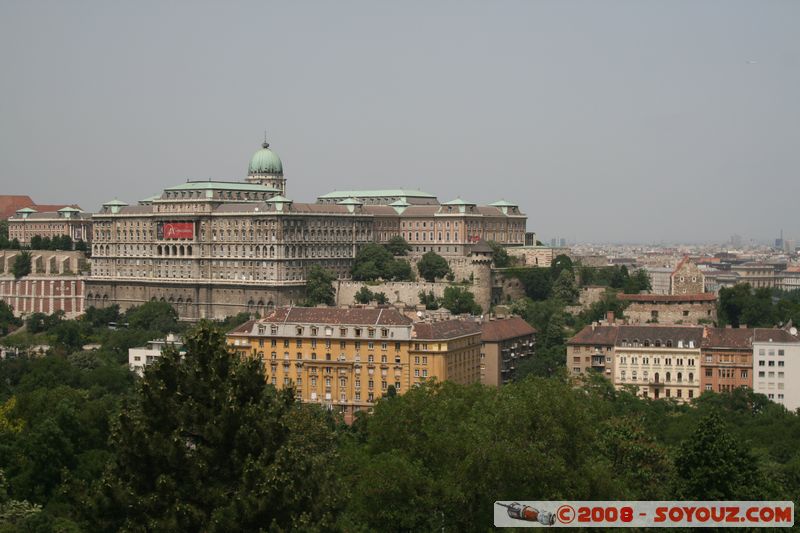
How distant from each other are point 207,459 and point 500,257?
3535 inches

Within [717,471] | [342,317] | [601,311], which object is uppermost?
[342,317]

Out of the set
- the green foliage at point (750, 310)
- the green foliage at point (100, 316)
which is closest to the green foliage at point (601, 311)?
the green foliage at point (750, 310)

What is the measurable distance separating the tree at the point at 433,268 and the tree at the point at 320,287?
868cm

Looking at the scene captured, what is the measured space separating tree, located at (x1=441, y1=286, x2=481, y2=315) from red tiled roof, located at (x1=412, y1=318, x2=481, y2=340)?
20947 millimetres

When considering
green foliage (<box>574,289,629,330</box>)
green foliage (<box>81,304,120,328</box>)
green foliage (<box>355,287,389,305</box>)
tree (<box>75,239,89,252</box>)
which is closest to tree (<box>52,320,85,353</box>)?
green foliage (<box>81,304,120,328</box>)

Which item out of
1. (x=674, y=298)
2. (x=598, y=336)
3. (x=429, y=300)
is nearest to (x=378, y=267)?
(x=429, y=300)

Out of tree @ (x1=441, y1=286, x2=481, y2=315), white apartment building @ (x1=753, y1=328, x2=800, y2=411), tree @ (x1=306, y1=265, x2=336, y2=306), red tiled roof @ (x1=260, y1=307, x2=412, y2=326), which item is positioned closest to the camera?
white apartment building @ (x1=753, y1=328, x2=800, y2=411)

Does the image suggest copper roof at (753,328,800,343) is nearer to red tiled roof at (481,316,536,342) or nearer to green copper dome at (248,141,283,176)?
red tiled roof at (481,316,536,342)

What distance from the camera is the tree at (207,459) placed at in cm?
2994

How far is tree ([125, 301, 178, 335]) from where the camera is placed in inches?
4220

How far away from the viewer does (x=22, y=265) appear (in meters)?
130

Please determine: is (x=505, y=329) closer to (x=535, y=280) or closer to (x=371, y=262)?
(x=535, y=280)

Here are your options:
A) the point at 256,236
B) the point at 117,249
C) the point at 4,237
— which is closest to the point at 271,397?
the point at 256,236

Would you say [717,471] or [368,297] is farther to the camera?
[368,297]
